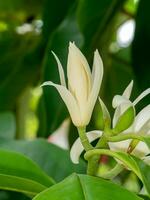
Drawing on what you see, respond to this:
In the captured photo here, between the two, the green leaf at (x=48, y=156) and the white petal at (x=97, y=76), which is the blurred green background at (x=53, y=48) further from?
the white petal at (x=97, y=76)

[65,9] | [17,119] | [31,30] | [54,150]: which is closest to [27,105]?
[17,119]

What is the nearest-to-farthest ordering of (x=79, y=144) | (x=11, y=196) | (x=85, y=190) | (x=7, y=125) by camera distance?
1. (x=85, y=190)
2. (x=79, y=144)
3. (x=11, y=196)
4. (x=7, y=125)

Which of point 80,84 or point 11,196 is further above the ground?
point 80,84

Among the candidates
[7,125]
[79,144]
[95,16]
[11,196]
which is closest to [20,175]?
[79,144]

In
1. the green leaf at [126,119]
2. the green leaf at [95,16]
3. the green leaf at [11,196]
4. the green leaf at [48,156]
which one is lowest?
the green leaf at [11,196]

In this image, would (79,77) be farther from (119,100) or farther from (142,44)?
(142,44)

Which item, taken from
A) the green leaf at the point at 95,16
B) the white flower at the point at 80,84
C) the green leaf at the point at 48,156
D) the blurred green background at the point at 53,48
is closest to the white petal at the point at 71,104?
the white flower at the point at 80,84

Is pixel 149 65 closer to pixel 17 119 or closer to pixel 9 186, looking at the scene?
pixel 17 119

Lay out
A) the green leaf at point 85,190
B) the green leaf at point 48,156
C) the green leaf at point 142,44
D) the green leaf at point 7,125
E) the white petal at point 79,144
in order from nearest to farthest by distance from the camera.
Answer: the green leaf at point 85,190
the white petal at point 79,144
the green leaf at point 48,156
the green leaf at point 7,125
the green leaf at point 142,44
